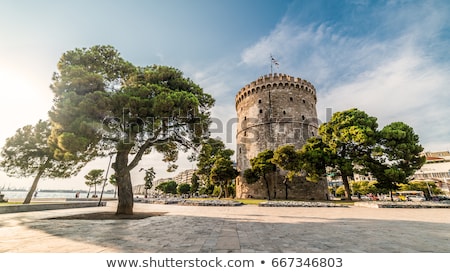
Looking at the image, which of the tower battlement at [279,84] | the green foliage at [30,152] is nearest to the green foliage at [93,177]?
the green foliage at [30,152]

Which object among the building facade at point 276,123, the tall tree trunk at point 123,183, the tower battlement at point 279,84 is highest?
the tower battlement at point 279,84

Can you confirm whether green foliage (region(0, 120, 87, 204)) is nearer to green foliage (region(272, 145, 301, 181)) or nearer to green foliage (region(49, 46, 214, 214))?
green foliage (region(49, 46, 214, 214))

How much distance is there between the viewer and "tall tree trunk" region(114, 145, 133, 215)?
10.8m

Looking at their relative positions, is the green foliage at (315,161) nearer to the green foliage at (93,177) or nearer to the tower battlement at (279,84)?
the tower battlement at (279,84)

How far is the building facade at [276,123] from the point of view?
32.1 metres

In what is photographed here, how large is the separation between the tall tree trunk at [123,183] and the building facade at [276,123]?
966 inches

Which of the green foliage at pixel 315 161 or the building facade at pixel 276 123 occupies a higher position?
the building facade at pixel 276 123

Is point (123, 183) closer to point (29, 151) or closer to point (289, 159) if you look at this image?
point (29, 151)

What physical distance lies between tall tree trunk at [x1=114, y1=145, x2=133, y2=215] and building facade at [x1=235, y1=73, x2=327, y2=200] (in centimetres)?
2453

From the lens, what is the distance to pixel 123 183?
36.3 ft

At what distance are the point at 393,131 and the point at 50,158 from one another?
34789 mm

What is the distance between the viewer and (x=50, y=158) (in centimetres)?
1755

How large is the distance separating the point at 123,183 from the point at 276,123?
27.4m

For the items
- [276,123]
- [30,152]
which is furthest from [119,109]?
[276,123]
